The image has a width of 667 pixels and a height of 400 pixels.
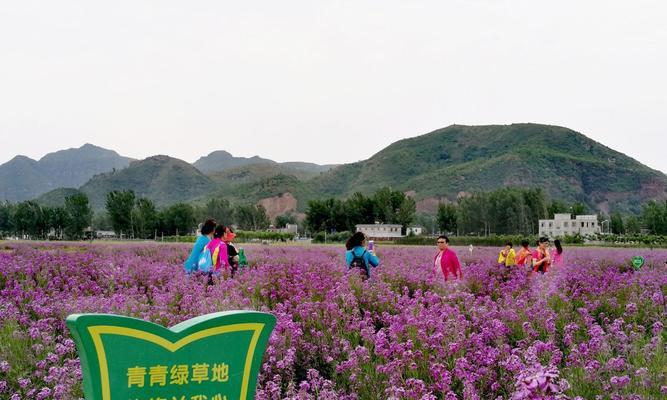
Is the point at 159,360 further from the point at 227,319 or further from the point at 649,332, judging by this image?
the point at 649,332

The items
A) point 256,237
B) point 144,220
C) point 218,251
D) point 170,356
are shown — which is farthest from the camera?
point 144,220

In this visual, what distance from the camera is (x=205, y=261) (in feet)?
34.4

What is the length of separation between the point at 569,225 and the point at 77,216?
89.6m

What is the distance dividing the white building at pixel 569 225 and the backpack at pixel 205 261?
11025cm

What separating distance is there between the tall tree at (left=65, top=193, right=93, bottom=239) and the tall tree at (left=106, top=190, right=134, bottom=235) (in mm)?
7580

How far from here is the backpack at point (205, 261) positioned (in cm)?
1041

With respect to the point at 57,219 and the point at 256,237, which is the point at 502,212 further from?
the point at 57,219

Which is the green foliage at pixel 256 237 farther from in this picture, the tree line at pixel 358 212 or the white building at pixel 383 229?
the white building at pixel 383 229

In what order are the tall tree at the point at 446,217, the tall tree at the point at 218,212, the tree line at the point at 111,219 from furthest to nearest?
1. the tall tree at the point at 218,212
2. the tall tree at the point at 446,217
3. the tree line at the point at 111,219

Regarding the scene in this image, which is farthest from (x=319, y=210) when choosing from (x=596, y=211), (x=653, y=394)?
(x=596, y=211)

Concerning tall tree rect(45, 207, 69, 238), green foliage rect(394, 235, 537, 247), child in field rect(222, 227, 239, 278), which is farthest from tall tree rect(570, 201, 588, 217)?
child in field rect(222, 227, 239, 278)

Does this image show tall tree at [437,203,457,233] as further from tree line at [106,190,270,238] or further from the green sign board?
the green sign board

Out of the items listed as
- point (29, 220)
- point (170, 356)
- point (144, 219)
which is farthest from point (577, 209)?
point (170, 356)

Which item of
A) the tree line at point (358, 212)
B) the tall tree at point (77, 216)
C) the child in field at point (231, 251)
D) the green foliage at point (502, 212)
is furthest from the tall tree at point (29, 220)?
the child in field at point (231, 251)
